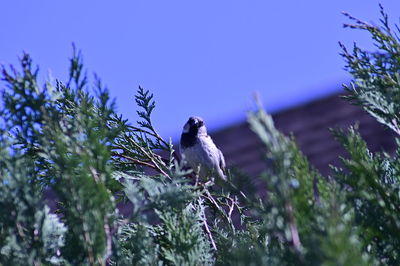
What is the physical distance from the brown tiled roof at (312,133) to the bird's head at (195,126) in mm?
1649

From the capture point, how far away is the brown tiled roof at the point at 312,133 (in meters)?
6.92


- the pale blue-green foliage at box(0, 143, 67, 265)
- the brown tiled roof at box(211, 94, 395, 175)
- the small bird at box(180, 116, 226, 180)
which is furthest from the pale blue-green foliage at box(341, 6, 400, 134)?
the brown tiled roof at box(211, 94, 395, 175)

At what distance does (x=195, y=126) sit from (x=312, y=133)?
2.53 m

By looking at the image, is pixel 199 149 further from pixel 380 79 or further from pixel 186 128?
pixel 380 79

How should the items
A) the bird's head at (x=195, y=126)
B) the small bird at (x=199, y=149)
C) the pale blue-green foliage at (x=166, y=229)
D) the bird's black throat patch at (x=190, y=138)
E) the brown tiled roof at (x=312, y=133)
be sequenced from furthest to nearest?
1. the brown tiled roof at (x=312, y=133)
2. the bird's head at (x=195, y=126)
3. the bird's black throat patch at (x=190, y=138)
4. the small bird at (x=199, y=149)
5. the pale blue-green foliage at (x=166, y=229)

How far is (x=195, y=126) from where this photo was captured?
5219 millimetres

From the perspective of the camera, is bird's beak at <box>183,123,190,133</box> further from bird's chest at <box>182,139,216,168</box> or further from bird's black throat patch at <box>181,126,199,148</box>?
bird's chest at <box>182,139,216,168</box>

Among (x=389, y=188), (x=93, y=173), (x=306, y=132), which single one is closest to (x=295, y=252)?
(x=389, y=188)

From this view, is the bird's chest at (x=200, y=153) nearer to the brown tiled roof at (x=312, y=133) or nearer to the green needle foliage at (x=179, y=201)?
the brown tiled roof at (x=312, y=133)

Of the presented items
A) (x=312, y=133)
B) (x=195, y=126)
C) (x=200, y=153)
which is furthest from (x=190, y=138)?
(x=312, y=133)

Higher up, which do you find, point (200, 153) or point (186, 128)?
point (186, 128)

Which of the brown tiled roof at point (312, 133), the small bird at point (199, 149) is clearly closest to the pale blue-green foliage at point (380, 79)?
the small bird at point (199, 149)

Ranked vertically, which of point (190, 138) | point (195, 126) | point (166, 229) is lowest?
point (166, 229)

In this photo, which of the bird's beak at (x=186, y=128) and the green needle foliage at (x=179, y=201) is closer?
the green needle foliage at (x=179, y=201)
